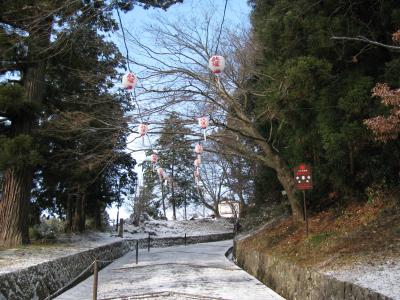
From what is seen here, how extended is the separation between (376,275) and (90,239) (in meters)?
Answer: 14.8

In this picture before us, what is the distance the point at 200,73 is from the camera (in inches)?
509

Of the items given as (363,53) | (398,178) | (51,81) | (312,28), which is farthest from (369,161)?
(51,81)

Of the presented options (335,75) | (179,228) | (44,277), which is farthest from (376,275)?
(179,228)

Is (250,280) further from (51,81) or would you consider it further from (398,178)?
(51,81)

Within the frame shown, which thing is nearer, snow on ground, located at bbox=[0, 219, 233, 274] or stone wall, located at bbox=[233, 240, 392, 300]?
stone wall, located at bbox=[233, 240, 392, 300]

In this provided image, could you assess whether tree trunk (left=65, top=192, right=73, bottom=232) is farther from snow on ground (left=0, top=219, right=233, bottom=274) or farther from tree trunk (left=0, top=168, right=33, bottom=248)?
tree trunk (left=0, top=168, right=33, bottom=248)

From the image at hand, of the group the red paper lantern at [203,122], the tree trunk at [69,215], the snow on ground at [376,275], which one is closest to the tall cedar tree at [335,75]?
the red paper lantern at [203,122]

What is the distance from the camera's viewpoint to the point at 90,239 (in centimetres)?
1841

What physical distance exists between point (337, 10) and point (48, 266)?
318 inches

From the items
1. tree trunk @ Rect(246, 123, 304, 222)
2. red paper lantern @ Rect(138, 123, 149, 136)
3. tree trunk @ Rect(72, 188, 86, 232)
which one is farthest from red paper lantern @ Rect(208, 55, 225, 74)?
tree trunk @ Rect(72, 188, 86, 232)

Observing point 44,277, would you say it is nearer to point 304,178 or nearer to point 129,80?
point 129,80

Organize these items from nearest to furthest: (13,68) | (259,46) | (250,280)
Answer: (250,280) → (259,46) → (13,68)

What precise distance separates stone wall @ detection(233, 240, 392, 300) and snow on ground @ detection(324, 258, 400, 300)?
99 millimetres

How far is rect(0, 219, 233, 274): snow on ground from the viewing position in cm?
934
